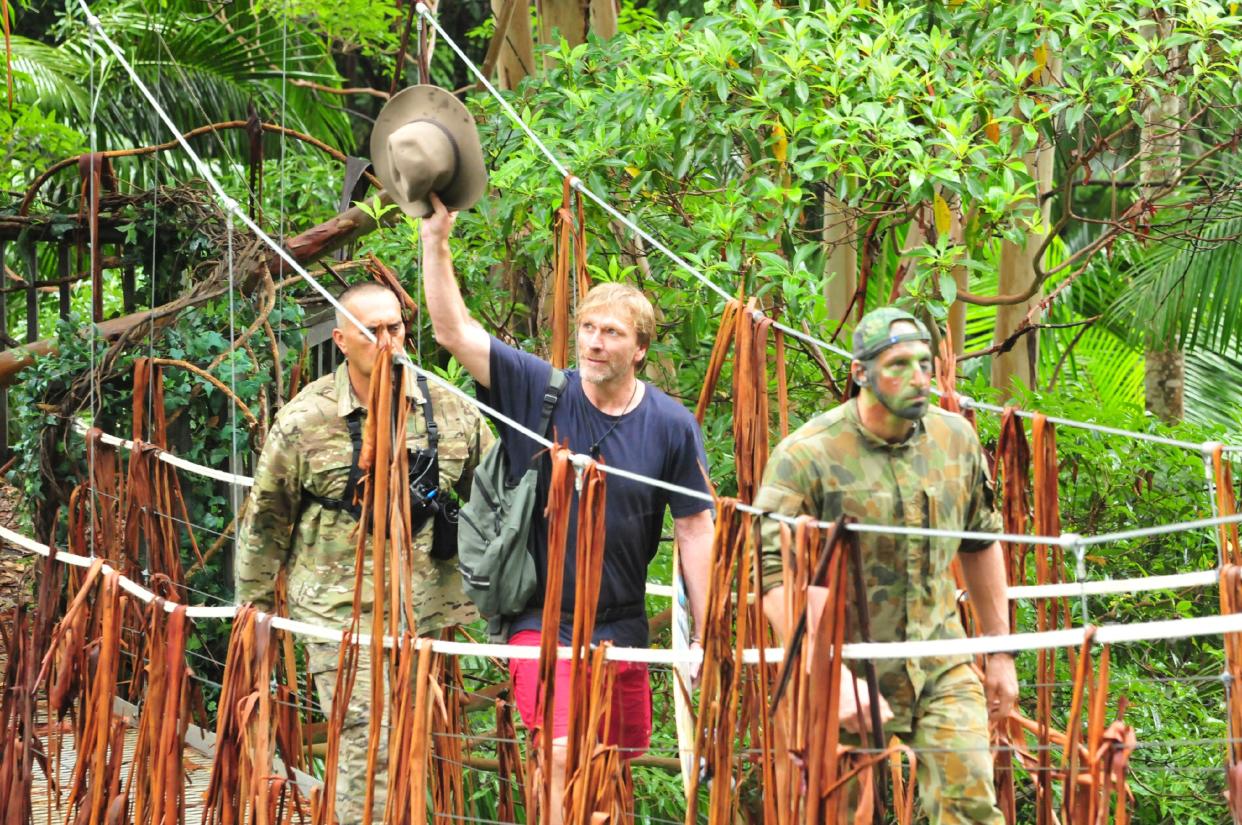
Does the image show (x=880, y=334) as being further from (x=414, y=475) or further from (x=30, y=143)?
(x=30, y=143)

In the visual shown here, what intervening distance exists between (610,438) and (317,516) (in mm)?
690

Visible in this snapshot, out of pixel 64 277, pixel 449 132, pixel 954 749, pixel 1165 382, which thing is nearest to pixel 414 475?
pixel 449 132

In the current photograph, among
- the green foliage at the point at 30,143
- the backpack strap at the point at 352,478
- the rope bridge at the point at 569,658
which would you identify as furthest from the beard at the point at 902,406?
the green foliage at the point at 30,143

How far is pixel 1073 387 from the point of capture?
7230mm

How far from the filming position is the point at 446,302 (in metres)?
3.20

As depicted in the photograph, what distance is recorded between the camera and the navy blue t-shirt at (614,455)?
10.8 ft

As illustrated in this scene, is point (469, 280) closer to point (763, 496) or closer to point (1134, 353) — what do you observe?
point (763, 496)

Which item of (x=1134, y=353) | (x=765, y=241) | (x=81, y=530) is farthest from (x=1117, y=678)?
(x=1134, y=353)

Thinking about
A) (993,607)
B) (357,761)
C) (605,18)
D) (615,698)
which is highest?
(605,18)

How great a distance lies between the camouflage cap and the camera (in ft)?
8.78

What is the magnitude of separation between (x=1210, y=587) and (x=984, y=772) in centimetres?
315

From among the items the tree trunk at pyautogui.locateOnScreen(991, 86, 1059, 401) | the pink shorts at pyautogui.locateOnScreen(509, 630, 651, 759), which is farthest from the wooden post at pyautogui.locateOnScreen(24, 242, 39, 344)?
the tree trunk at pyautogui.locateOnScreen(991, 86, 1059, 401)

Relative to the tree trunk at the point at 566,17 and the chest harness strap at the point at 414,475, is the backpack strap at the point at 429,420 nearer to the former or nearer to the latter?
the chest harness strap at the point at 414,475

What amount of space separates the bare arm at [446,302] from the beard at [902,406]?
87 centimetres
